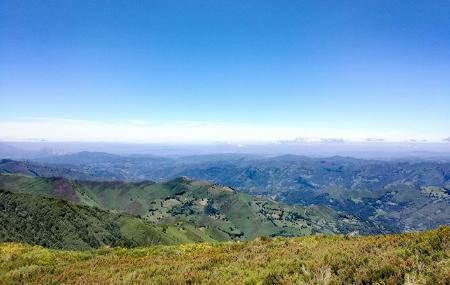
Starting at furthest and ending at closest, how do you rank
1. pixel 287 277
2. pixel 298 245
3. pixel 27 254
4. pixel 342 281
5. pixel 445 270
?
pixel 27 254, pixel 298 245, pixel 287 277, pixel 342 281, pixel 445 270

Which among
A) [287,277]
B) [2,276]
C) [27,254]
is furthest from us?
[27,254]

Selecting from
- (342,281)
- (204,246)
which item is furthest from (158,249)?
(342,281)

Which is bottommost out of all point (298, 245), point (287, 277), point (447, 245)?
point (298, 245)

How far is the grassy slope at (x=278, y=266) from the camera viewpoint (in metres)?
15.5

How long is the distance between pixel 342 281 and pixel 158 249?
75.1ft

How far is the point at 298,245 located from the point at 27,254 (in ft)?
79.1

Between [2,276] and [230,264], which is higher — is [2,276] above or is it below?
below

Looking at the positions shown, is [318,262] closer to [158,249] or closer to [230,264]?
[230,264]

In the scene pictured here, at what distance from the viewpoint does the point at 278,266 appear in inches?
794

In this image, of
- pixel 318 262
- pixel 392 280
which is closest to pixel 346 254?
pixel 318 262

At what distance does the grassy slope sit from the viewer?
50.9ft

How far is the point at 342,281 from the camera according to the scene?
15570mm

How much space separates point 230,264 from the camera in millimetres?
22750

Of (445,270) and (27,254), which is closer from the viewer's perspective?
(445,270)
